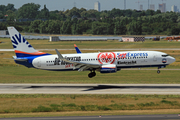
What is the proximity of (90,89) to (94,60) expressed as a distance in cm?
892

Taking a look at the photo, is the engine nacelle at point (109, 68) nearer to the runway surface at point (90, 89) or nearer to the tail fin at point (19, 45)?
the runway surface at point (90, 89)

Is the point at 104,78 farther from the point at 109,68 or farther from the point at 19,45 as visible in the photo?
the point at 19,45

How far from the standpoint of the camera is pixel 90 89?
51.8 m

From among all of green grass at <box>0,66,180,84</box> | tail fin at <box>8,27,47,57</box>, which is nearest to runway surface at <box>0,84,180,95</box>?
green grass at <box>0,66,180,84</box>

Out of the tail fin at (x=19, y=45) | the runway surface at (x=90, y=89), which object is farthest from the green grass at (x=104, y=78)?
the tail fin at (x=19, y=45)

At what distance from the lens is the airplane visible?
57.4m

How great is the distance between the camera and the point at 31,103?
4172 centimetres

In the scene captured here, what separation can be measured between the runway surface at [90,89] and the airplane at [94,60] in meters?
3.81

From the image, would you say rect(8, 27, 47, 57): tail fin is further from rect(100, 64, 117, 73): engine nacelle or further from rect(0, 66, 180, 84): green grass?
rect(100, 64, 117, 73): engine nacelle

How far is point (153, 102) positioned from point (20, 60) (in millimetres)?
29618

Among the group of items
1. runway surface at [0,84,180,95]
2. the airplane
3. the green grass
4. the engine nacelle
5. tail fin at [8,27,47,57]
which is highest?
tail fin at [8,27,47,57]

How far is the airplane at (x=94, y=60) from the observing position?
57.4m

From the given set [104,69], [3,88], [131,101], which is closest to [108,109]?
[131,101]

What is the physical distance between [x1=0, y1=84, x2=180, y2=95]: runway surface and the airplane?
3.81 metres
